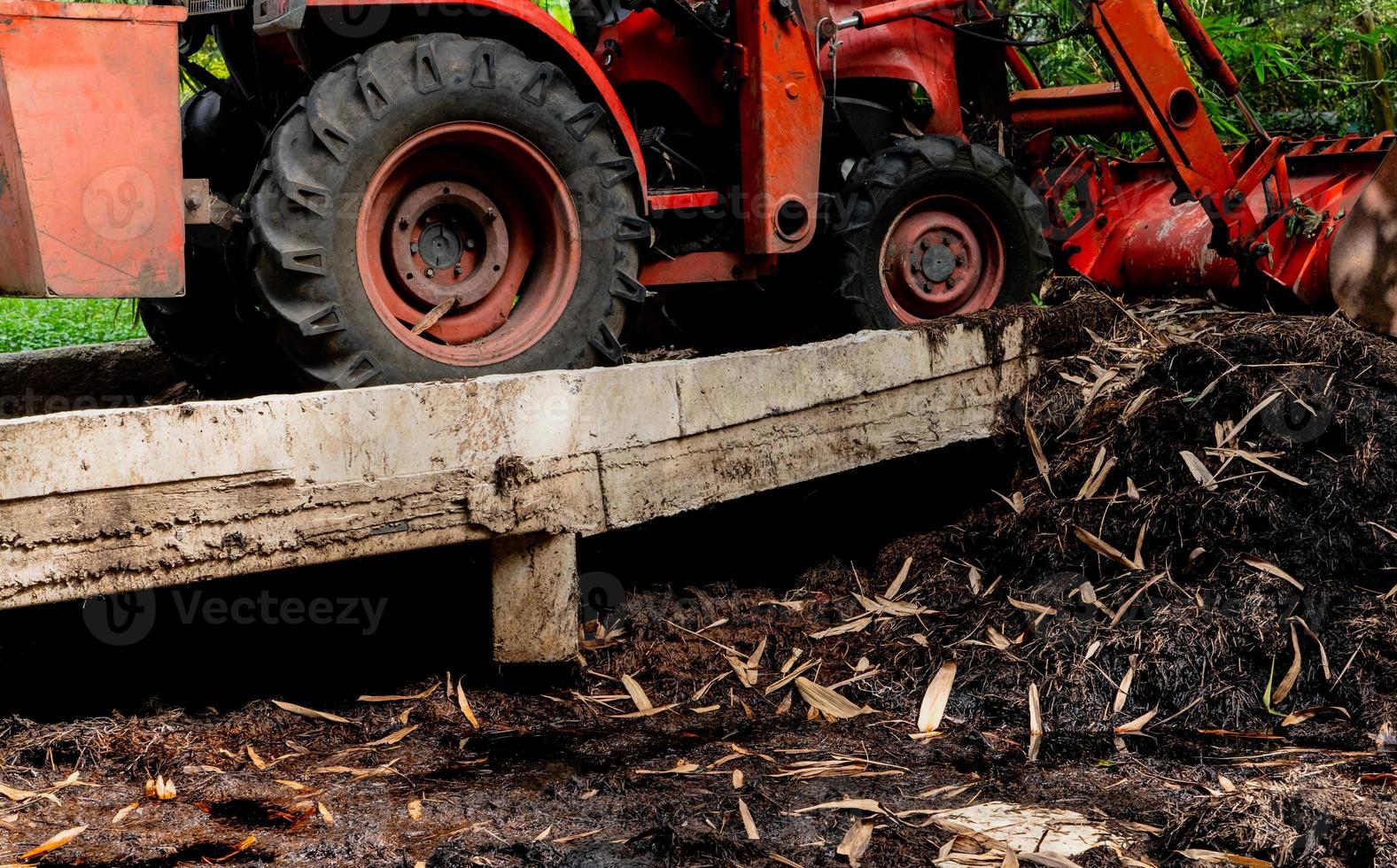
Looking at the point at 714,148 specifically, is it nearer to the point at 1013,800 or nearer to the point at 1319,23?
the point at 1013,800

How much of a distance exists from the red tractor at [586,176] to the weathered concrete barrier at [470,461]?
34cm

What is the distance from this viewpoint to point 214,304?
16.8ft

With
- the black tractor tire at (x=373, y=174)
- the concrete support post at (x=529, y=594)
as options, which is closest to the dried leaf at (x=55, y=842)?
the concrete support post at (x=529, y=594)

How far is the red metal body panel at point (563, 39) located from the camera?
420cm

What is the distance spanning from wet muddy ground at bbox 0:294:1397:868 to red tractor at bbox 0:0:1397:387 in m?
0.78

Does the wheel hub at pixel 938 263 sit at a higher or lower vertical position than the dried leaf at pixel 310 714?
higher

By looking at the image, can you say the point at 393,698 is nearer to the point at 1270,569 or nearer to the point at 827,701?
the point at 827,701

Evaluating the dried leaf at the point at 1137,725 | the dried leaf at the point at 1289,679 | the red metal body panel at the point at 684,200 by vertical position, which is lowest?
the dried leaf at the point at 1137,725

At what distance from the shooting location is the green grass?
9.51 metres

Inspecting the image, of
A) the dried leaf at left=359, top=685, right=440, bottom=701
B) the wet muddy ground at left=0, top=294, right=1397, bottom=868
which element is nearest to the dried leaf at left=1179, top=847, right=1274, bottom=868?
the wet muddy ground at left=0, top=294, right=1397, bottom=868

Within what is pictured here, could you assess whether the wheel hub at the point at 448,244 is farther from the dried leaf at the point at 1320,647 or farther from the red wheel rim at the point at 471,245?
the dried leaf at the point at 1320,647

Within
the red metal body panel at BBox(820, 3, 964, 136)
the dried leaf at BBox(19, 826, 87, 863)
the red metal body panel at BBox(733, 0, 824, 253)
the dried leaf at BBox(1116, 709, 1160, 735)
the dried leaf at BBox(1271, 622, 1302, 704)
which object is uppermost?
the red metal body panel at BBox(820, 3, 964, 136)

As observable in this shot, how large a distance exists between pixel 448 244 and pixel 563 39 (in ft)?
2.52

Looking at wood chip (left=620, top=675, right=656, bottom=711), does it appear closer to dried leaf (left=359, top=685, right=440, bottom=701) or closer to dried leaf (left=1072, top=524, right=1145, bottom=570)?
dried leaf (left=359, top=685, right=440, bottom=701)
